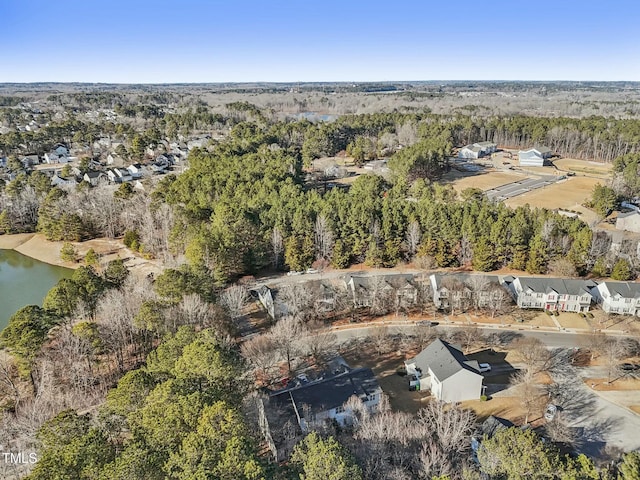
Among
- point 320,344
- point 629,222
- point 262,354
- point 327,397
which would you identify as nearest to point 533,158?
point 629,222

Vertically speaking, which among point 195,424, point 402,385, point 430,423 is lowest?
point 402,385

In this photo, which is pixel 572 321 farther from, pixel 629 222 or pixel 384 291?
pixel 629 222

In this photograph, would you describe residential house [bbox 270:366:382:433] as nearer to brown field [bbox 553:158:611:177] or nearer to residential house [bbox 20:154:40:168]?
brown field [bbox 553:158:611:177]

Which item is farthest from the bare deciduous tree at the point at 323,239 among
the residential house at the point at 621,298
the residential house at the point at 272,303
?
the residential house at the point at 621,298

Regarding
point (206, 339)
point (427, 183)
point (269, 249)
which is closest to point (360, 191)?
point (427, 183)

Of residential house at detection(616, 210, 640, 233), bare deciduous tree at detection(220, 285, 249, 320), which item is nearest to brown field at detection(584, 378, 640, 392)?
bare deciduous tree at detection(220, 285, 249, 320)

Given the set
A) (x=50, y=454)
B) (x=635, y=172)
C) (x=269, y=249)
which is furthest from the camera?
(x=635, y=172)

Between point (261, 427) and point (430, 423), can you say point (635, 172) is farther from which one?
point (261, 427)
